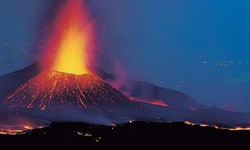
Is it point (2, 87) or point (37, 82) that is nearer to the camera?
point (37, 82)

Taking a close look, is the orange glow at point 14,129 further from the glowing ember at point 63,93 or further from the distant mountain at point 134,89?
the distant mountain at point 134,89

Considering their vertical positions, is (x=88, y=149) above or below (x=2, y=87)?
below

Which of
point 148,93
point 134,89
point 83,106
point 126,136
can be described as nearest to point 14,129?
point 126,136

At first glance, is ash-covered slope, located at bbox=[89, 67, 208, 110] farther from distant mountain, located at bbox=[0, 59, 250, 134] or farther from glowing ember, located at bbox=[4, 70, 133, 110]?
glowing ember, located at bbox=[4, 70, 133, 110]

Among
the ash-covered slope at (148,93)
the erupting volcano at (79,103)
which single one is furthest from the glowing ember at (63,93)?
the ash-covered slope at (148,93)

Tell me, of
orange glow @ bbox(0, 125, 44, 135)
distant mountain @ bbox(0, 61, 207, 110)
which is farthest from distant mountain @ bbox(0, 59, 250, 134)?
distant mountain @ bbox(0, 61, 207, 110)

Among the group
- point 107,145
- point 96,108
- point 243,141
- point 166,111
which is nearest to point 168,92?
point 166,111

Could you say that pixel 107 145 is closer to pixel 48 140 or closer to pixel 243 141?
pixel 48 140

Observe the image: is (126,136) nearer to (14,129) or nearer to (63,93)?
(14,129)
